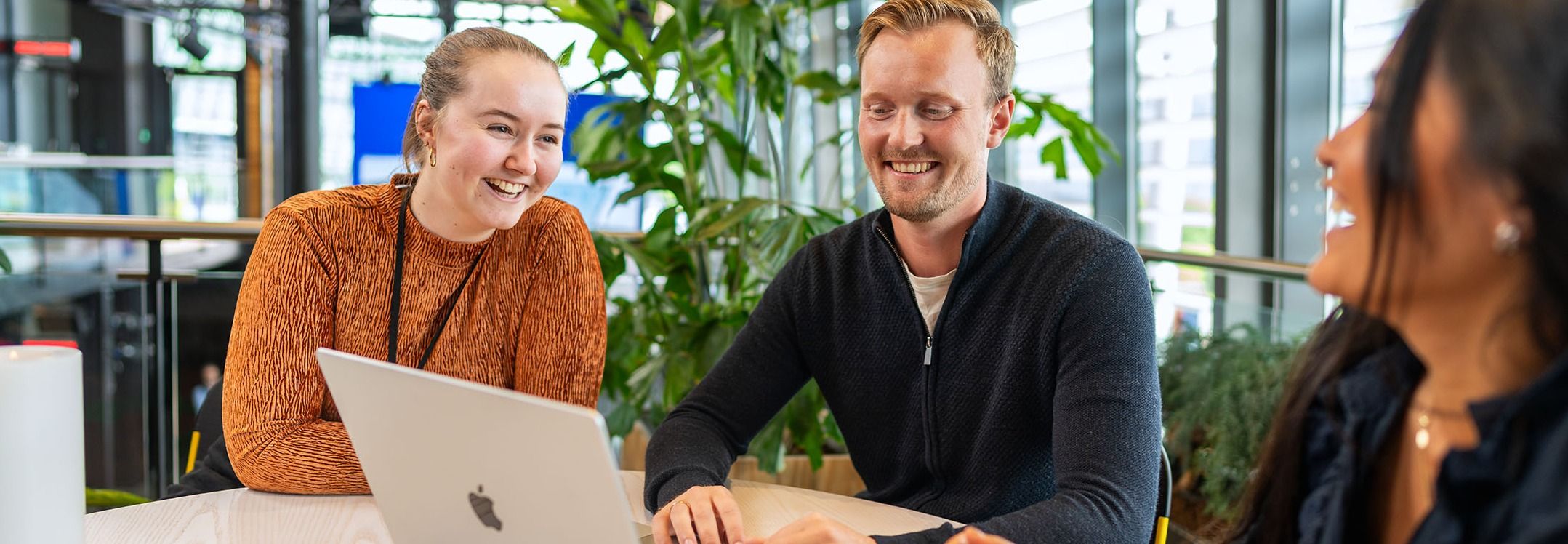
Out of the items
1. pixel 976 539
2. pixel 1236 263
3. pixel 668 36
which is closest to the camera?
pixel 976 539

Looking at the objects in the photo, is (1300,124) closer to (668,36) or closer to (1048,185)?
(1048,185)

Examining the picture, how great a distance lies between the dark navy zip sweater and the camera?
1.31 m

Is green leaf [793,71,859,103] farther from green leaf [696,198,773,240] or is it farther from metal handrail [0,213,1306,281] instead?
metal handrail [0,213,1306,281]

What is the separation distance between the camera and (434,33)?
12.7m

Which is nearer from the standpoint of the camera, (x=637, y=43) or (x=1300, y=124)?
(x=637, y=43)

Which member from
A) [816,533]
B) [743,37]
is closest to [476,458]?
[816,533]

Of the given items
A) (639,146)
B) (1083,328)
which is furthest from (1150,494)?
(639,146)

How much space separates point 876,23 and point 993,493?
662mm

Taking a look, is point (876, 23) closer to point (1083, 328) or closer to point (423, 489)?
point (1083, 328)

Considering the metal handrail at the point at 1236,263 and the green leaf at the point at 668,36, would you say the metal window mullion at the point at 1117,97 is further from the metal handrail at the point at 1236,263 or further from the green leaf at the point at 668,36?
the green leaf at the point at 668,36

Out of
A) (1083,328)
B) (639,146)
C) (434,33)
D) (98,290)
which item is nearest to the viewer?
(1083,328)

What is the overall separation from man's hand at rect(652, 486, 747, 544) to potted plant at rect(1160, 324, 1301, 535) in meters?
1.77

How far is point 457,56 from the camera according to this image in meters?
1.66

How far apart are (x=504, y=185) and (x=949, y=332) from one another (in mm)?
663
